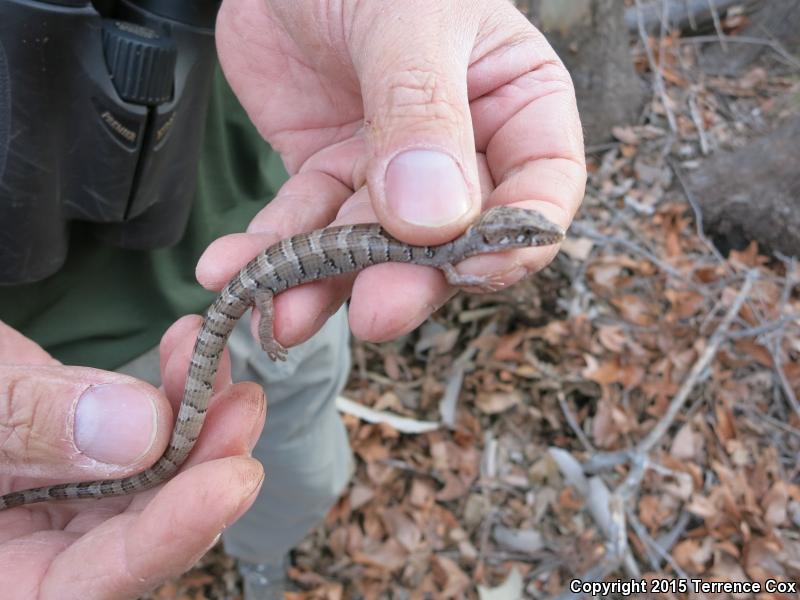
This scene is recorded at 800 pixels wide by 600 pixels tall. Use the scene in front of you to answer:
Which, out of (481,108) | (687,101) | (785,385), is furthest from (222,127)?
(687,101)

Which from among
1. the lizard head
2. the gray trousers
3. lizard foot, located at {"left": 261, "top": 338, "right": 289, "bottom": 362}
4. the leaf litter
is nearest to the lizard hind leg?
lizard foot, located at {"left": 261, "top": 338, "right": 289, "bottom": 362}

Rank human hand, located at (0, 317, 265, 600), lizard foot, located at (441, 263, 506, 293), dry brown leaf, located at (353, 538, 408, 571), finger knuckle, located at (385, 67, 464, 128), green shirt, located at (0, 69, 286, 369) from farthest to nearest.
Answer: dry brown leaf, located at (353, 538, 408, 571) → green shirt, located at (0, 69, 286, 369) → lizard foot, located at (441, 263, 506, 293) → finger knuckle, located at (385, 67, 464, 128) → human hand, located at (0, 317, 265, 600)

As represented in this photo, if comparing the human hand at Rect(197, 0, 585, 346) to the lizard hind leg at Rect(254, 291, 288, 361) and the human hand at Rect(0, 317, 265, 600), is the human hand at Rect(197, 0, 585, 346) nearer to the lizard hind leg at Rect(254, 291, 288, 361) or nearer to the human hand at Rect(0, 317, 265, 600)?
the lizard hind leg at Rect(254, 291, 288, 361)

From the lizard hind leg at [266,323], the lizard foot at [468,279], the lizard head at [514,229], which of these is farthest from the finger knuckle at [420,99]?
the lizard hind leg at [266,323]

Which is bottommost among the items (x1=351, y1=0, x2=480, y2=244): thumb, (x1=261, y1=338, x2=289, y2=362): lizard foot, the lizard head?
(x1=261, y1=338, x2=289, y2=362): lizard foot

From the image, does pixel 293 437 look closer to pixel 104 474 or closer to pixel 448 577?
pixel 448 577

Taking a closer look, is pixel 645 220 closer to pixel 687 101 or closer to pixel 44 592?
pixel 687 101

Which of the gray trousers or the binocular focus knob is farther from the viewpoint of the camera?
the gray trousers

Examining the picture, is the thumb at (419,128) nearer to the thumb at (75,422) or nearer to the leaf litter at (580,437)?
the thumb at (75,422)

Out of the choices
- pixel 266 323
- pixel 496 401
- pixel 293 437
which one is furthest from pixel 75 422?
pixel 496 401
